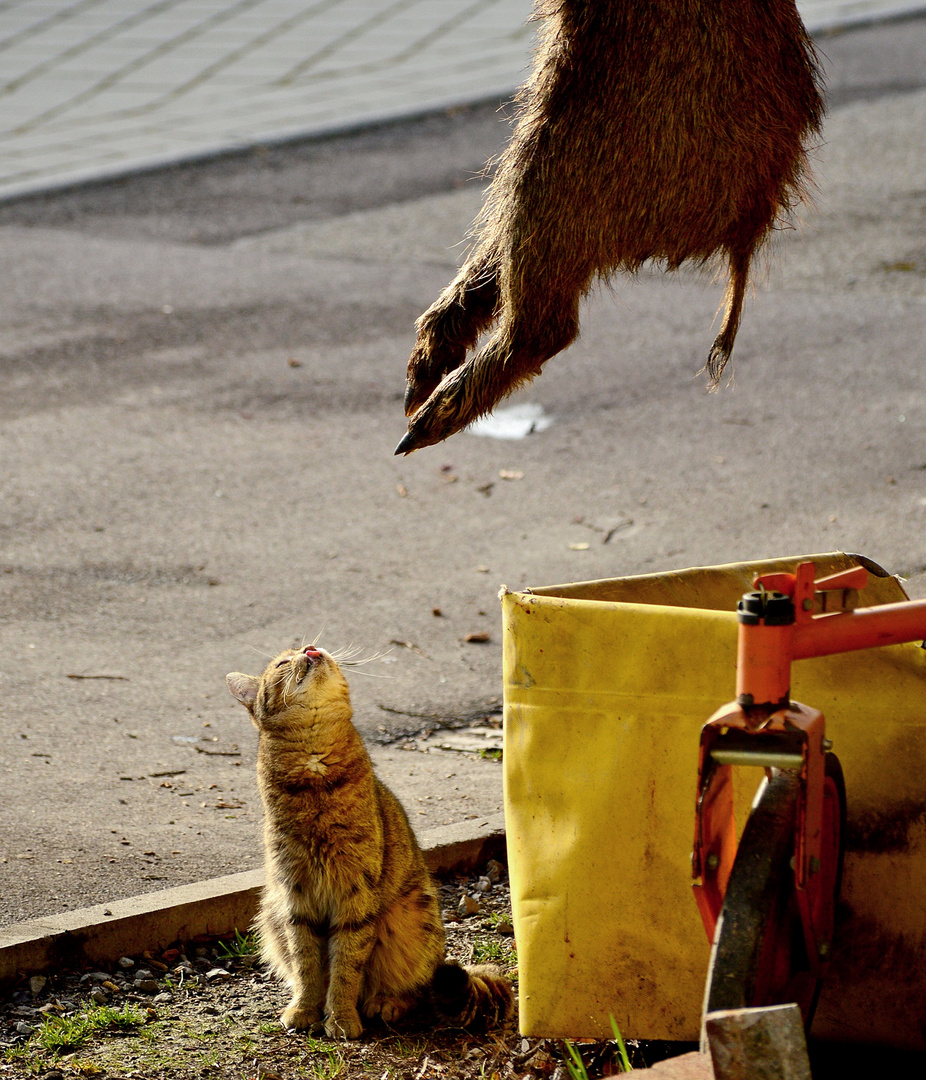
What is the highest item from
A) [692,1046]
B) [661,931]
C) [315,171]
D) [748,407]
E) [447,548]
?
[315,171]

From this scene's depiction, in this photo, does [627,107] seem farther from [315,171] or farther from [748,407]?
[315,171]

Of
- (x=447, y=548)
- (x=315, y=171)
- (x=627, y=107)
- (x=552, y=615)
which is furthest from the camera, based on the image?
(x=315, y=171)

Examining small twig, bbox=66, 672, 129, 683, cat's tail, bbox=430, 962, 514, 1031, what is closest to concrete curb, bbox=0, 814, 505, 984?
cat's tail, bbox=430, 962, 514, 1031

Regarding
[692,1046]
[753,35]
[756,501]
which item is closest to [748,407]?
[756,501]

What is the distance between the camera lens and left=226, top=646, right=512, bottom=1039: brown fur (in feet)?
10.5

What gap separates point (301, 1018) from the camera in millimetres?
3168

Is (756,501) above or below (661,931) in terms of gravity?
above

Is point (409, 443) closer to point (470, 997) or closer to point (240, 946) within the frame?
point (470, 997)

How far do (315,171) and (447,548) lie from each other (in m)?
6.38

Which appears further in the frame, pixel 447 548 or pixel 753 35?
pixel 447 548

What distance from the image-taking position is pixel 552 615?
8.82 feet

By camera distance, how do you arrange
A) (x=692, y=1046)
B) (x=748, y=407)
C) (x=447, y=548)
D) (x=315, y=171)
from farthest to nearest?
(x=315, y=171) < (x=748, y=407) < (x=447, y=548) < (x=692, y=1046)

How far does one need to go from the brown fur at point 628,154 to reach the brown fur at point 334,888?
1.50m

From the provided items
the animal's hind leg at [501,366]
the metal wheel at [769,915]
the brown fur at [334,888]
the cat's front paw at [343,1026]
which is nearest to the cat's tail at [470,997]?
the brown fur at [334,888]
